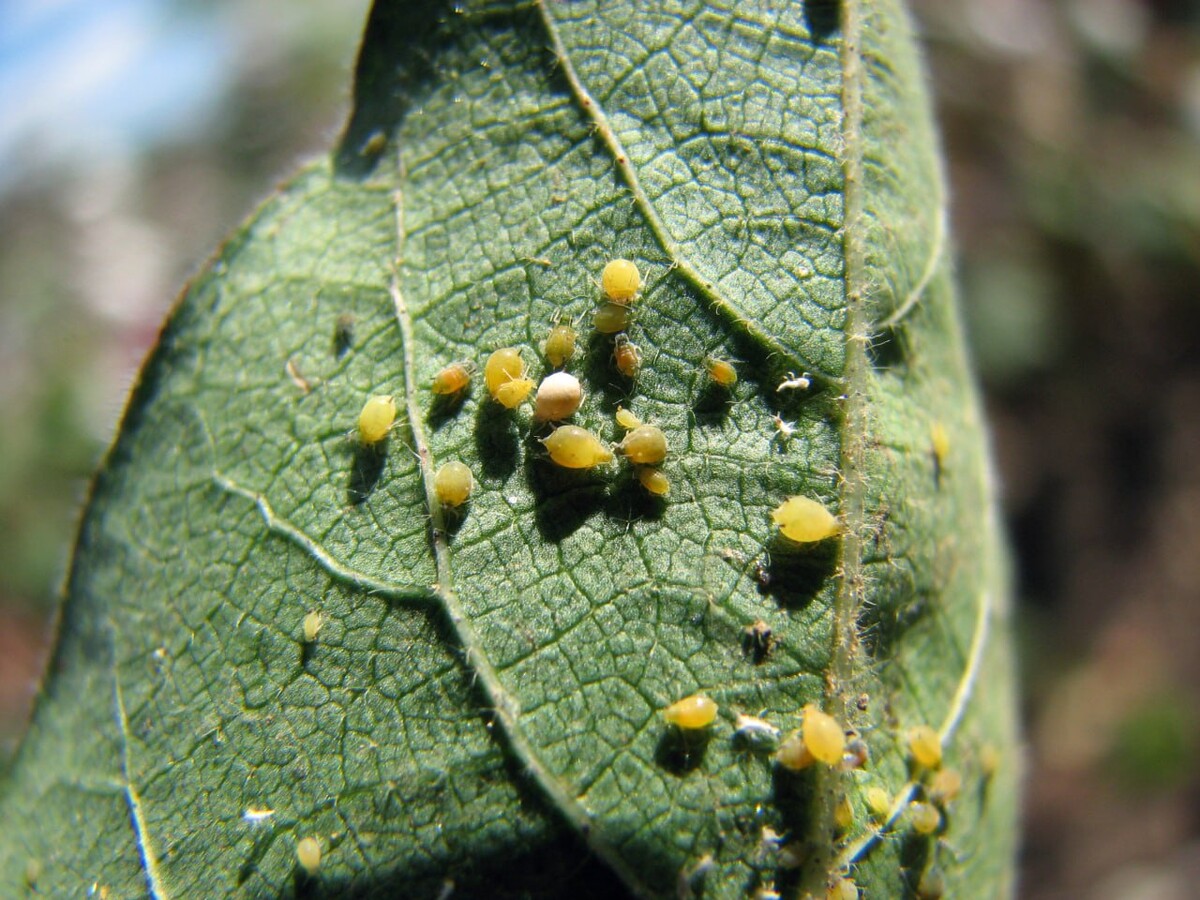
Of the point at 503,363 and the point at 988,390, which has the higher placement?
the point at 503,363

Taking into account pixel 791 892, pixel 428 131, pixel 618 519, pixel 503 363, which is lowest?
pixel 791 892

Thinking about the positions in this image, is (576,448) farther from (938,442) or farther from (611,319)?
(938,442)

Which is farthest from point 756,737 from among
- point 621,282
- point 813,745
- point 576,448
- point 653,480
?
point 621,282

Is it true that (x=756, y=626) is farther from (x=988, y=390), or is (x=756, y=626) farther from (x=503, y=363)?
(x=988, y=390)

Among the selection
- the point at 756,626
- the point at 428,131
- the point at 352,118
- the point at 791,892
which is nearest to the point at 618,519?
the point at 756,626

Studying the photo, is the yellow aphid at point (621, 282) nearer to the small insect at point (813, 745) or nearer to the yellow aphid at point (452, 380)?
the yellow aphid at point (452, 380)

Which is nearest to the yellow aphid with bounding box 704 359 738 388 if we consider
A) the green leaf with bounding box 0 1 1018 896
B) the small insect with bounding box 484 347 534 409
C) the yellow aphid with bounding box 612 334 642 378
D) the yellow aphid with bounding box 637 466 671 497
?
the green leaf with bounding box 0 1 1018 896

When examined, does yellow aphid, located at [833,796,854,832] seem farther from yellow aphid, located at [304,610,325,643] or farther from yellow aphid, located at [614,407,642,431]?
yellow aphid, located at [304,610,325,643]
